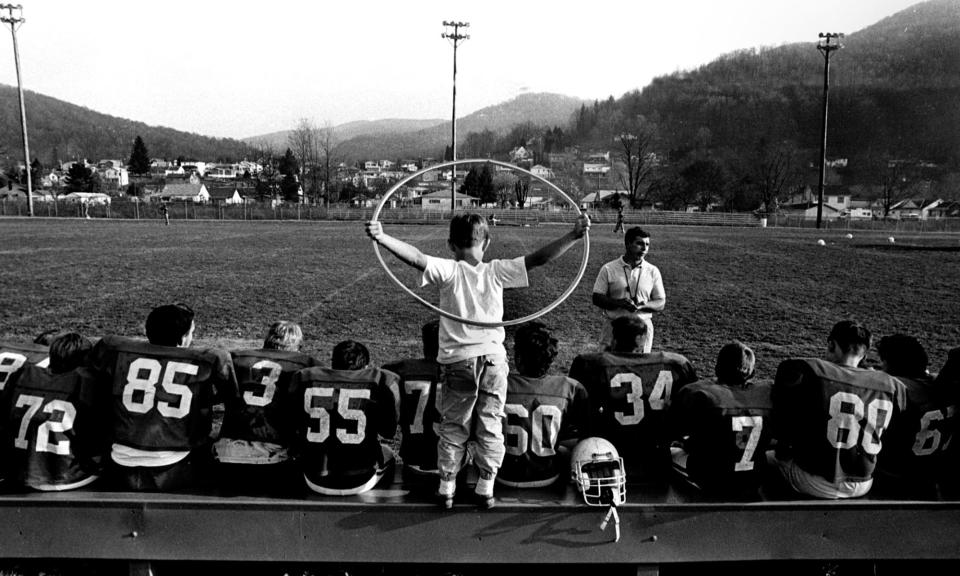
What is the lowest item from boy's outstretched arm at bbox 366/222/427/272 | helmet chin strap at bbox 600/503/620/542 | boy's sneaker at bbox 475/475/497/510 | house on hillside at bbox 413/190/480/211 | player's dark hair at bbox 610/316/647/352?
helmet chin strap at bbox 600/503/620/542

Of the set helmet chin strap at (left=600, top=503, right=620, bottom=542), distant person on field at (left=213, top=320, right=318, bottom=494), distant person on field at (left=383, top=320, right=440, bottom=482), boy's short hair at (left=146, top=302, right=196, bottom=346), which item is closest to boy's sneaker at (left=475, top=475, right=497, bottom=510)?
distant person on field at (left=383, top=320, right=440, bottom=482)

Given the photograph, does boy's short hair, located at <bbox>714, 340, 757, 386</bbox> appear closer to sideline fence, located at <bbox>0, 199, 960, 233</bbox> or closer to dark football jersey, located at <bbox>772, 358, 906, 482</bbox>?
dark football jersey, located at <bbox>772, 358, 906, 482</bbox>

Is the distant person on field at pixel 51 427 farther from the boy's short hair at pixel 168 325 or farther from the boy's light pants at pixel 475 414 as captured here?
the boy's light pants at pixel 475 414

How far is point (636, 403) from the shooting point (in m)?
4.93

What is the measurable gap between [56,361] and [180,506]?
146cm

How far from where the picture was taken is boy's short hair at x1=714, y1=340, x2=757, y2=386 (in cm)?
465

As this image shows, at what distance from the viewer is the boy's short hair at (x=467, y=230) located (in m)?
Answer: 4.85

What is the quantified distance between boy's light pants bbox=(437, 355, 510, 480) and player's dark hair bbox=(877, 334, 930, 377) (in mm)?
2759

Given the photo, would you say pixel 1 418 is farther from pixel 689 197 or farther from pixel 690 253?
pixel 689 197

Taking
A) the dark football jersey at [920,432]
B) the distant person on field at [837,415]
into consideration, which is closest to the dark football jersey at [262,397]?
the distant person on field at [837,415]

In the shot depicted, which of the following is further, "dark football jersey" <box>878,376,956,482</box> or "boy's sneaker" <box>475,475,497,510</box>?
"dark football jersey" <box>878,376,956,482</box>

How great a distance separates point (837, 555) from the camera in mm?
4527

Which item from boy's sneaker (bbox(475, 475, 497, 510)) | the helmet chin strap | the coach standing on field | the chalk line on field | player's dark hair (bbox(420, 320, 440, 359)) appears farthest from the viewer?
the chalk line on field

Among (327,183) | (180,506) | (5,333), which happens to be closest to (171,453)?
(180,506)
